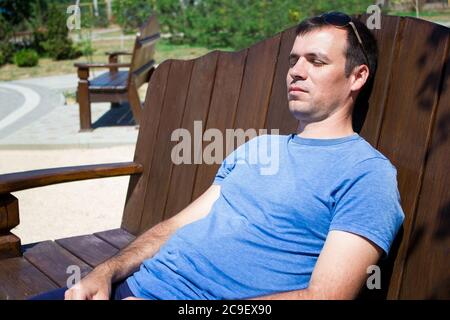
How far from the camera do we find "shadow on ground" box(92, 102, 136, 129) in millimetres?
8883

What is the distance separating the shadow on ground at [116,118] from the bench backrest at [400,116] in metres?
6.06

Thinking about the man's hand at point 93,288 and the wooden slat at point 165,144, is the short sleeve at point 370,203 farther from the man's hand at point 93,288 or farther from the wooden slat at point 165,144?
the wooden slat at point 165,144

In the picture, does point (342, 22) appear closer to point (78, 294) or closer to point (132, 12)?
point (78, 294)

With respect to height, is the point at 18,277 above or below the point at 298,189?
below

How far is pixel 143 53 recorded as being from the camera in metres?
8.41

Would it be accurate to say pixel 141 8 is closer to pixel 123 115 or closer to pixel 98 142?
pixel 123 115

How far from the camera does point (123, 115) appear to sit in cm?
966

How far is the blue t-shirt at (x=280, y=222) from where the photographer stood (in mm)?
1758

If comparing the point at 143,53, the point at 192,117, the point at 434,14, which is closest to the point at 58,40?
the point at 434,14

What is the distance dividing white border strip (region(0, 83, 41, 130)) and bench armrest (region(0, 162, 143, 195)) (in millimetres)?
6195
